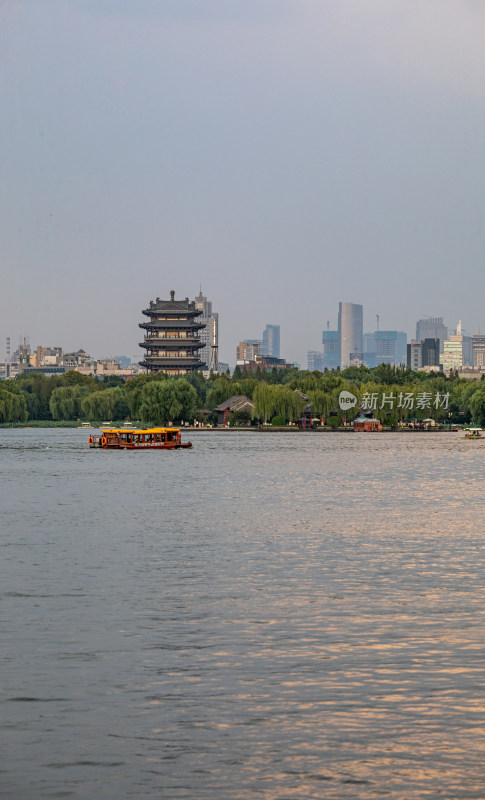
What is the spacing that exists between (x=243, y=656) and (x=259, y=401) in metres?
119

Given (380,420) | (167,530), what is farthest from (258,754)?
(380,420)

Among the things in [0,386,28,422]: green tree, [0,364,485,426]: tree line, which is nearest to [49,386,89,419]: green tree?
[0,364,485,426]: tree line

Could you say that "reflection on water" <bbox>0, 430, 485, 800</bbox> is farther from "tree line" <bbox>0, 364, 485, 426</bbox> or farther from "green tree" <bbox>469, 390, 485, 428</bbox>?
"green tree" <bbox>469, 390, 485, 428</bbox>

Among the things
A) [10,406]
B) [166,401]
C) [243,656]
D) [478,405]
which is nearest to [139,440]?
[166,401]

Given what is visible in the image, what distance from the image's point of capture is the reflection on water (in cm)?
1010

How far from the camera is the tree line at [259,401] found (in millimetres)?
117625

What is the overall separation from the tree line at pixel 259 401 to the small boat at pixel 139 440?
16603mm

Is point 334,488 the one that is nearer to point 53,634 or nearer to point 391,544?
point 391,544

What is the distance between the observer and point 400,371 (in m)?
179

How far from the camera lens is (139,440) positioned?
319ft

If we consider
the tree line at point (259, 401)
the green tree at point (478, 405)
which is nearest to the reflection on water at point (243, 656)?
the tree line at point (259, 401)

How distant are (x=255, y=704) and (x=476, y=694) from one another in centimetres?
262

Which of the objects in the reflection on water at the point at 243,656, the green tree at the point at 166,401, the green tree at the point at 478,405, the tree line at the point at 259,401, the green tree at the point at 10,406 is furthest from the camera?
the green tree at the point at 10,406

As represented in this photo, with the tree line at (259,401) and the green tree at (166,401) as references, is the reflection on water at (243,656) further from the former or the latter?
the tree line at (259,401)
